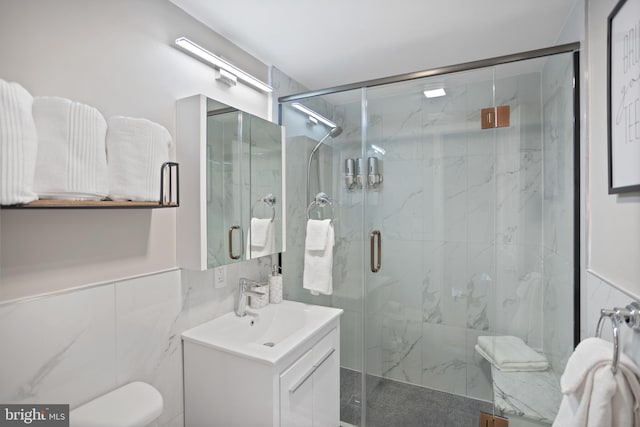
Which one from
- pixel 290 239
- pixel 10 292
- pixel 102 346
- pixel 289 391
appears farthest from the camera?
pixel 290 239

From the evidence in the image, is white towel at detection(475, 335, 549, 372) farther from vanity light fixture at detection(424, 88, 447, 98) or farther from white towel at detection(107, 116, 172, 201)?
white towel at detection(107, 116, 172, 201)

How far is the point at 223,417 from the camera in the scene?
4.75ft

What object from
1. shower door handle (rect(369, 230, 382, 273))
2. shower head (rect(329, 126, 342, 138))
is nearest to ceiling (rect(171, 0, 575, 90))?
shower head (rect(329, 126, 342, 138))

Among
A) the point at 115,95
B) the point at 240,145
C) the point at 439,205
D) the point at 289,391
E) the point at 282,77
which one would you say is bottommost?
the point at 289,391

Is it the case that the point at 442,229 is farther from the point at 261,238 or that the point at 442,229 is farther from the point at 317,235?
the point at 261,238

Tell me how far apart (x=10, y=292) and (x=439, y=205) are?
1.98m

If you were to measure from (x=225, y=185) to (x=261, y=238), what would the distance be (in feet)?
1.37

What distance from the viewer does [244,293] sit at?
186 cm

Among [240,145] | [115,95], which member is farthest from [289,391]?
[115,95]

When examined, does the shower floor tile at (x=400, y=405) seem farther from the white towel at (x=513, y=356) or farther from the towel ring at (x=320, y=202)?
the towel ring at (x=320, y=202)

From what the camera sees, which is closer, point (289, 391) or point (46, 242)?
point (46, 242)

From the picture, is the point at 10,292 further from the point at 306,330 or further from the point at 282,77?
the point at 282,77

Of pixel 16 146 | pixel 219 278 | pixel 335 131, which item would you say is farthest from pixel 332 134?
pixel 16 146

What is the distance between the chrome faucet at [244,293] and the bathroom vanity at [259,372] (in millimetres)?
39
